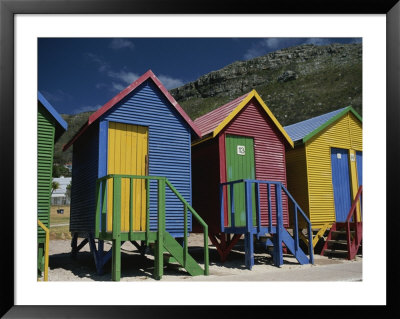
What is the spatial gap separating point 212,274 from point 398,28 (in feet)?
25.1

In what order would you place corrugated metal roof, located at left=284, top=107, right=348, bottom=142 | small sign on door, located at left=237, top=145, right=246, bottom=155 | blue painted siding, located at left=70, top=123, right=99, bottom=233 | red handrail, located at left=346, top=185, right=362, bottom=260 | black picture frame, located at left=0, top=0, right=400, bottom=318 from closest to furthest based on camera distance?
black picture frame, located at left=0, top=0, right=400, bottom=318 < blue painted siding, located at left=70, top=123, right=99, bottom=233 < red handrail, located at left=346, top=185, right=362, bottom=260 < small sign on door, located at left=237, top=145, right=246, bottom=155 < corrugated metal roof, located at left=284, top=107, right=348, bottom=142

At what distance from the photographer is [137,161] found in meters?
11.9

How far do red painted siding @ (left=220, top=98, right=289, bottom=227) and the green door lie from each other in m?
0.22

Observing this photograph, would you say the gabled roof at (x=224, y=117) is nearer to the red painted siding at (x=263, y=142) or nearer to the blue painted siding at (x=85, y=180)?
the red painted siding at (x=263, y=142)

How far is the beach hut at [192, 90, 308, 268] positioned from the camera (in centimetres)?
1362

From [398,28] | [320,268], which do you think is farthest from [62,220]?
[398,28]

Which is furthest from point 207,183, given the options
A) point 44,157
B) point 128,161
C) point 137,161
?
point 44,157

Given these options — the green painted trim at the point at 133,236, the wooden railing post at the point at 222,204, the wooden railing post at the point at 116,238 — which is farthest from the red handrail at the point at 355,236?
the wooden railing post at the point at 116,238

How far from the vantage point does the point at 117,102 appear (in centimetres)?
1167

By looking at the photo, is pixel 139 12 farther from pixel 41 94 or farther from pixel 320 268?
pixel 320 268

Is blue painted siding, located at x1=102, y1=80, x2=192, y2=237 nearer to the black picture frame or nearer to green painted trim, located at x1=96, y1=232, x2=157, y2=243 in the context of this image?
green painted trim, located at x1=96, y1=232, x2=157, y2=243

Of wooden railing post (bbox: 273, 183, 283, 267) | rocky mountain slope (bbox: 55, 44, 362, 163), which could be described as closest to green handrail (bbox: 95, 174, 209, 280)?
wooden railing post (bbox: 273, 183, 283, 267)

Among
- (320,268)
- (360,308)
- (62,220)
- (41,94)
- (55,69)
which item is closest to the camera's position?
(360,308)

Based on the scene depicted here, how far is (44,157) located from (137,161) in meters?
2.64
